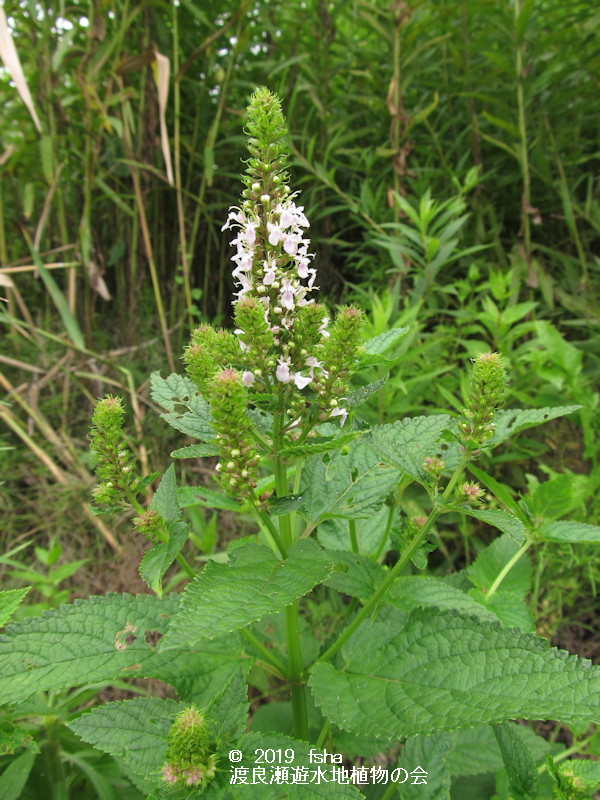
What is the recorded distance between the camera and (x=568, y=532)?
3.66 feet

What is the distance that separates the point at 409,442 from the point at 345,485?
0.16 meters

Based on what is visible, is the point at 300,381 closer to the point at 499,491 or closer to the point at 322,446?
the point at 322,446

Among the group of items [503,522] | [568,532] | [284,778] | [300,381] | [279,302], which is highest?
[279,302]

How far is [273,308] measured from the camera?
2.93 ft

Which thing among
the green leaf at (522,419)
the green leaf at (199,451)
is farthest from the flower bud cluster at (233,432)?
the green leaf at (522,419)

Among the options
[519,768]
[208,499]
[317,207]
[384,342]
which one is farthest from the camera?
[317,207]

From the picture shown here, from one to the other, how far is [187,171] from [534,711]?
2776mm

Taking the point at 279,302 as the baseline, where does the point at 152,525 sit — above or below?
below

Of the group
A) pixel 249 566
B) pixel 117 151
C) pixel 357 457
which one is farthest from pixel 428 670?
pixel 117 151

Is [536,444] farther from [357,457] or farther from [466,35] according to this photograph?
[466,35]

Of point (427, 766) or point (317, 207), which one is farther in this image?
point (317, 207)

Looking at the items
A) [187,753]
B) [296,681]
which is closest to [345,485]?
[296,681]

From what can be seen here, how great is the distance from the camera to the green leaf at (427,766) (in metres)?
0.97

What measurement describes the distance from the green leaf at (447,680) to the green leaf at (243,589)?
207mm
